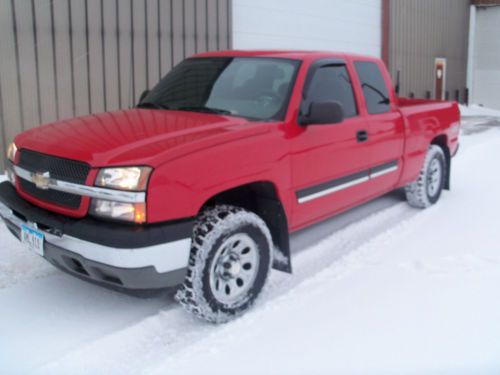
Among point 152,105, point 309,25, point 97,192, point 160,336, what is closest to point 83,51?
point 152,105

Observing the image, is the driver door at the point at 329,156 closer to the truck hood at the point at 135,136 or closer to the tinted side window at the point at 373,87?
the tinted side window at the point at 373,87

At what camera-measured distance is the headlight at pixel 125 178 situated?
289 cm

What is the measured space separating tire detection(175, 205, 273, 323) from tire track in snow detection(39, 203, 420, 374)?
137 millimetres

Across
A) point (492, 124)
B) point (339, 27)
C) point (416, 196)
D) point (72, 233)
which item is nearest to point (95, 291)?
point (72, 233)

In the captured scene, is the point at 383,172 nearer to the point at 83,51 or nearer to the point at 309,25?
the point at 83,51

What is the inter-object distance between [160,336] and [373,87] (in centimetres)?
307

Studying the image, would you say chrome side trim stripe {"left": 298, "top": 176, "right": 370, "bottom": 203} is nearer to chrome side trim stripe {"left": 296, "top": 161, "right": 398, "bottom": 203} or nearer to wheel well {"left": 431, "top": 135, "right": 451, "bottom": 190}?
chrome side trim stripe {"left": 296, "top": 161, "right": 398, "bottom": 203}

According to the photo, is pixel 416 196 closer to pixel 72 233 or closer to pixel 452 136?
pixel 452 136

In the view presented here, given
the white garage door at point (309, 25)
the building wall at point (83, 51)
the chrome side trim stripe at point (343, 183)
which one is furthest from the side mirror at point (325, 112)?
the white garage door at point (309, 25)

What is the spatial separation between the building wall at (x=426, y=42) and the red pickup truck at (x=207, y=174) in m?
12.3

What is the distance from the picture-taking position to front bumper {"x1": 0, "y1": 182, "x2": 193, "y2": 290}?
2.86m

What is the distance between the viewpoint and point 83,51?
24.9 ft

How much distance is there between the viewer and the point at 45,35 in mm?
7121

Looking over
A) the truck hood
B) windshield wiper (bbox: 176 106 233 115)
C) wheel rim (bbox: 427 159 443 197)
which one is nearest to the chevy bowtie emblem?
the truck hood
